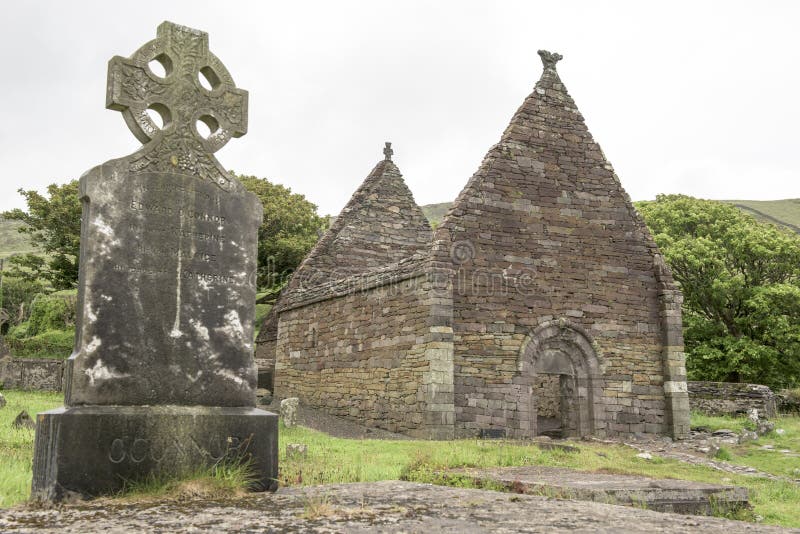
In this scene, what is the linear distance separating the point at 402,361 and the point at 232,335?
10074 millimetres

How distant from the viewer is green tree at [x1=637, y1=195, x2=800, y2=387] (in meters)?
27.4

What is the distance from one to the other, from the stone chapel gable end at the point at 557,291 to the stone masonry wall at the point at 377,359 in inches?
25.1

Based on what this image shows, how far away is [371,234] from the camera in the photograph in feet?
76.6

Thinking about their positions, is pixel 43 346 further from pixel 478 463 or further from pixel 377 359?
pixel 478 463

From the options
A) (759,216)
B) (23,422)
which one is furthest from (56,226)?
(759,216)

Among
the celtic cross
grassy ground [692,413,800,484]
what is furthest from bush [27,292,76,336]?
the celtic cross

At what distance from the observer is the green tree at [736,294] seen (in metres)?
27.4

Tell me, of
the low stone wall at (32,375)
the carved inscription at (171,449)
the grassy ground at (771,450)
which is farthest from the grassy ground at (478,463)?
the low stone wall at (32,375)

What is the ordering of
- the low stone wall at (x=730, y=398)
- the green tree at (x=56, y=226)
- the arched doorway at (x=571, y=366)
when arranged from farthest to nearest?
1. the green tree at (x=56, y=226)
2. the low stone wall at (x=730, y=398)
3. the arched doorway at (x=571, y=366)

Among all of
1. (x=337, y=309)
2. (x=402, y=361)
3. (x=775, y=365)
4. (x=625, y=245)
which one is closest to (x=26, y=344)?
(x=337, y=309)

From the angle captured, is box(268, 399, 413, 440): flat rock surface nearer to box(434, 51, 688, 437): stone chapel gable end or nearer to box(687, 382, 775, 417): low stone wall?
box(434, 51, 688, 437): stone chapel gable end

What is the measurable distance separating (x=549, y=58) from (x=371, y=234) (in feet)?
27.6

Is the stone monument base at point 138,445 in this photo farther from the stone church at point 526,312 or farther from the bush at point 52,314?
the bush at point 52,314

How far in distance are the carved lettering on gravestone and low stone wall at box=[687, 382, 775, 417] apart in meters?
20.4
